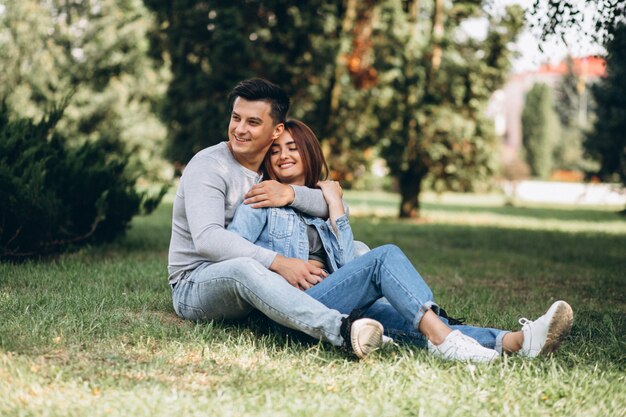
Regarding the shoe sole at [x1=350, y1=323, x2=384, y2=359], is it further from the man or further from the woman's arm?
the woman's arm

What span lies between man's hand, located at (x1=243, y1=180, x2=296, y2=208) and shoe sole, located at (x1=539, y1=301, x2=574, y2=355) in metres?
1.61

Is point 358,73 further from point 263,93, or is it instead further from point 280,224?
point 280,224

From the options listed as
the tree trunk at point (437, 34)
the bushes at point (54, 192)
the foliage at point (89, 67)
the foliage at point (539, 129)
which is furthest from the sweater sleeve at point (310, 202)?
the foliage at point (539, 129)

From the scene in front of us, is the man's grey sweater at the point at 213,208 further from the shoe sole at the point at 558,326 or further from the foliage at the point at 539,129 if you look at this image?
the foliage at the point at 539,129

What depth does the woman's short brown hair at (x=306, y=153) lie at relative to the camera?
431cm

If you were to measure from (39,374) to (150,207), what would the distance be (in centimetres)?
506

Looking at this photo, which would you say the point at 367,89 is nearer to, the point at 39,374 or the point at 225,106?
the point at 225,106

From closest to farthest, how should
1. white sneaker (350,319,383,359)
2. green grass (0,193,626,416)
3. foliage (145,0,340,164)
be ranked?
green grass (0,193,626,416)
white sneaker (350,319,383,359)
foliage (145,0,340,164)

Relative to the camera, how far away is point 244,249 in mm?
3832

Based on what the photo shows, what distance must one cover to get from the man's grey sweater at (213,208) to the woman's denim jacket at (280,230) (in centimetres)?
8

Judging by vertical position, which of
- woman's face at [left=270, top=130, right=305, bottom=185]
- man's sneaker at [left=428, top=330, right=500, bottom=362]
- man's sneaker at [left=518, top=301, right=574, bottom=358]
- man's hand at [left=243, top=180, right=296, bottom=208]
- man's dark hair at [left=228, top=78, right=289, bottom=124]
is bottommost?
man's sneaker at [left=428, top=330, right=500, bottom=362]

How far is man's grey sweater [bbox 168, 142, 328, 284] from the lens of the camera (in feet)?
12.6

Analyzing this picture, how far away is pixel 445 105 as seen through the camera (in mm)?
14164

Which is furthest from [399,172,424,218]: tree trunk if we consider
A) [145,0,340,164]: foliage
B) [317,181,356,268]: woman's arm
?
[317,181,356,268]: woman's arm
